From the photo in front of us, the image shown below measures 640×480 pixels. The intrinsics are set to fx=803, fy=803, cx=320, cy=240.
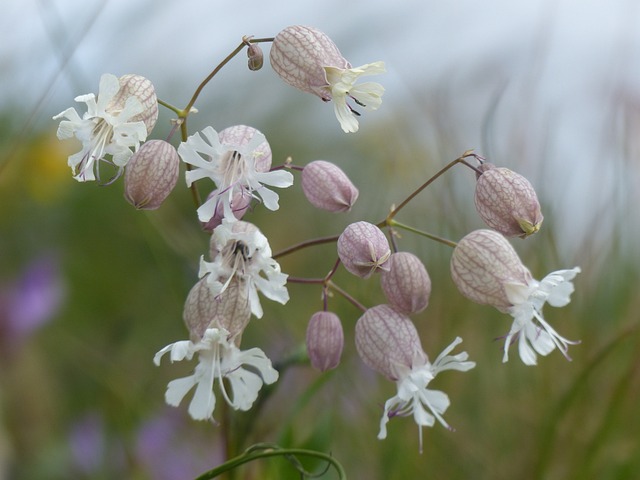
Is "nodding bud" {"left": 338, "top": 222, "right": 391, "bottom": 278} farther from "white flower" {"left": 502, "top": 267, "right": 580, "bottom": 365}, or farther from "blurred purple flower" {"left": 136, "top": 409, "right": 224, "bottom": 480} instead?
"blurred purple flower" {"left": 136, "top": 409, "right": 224, "bottom": 480}

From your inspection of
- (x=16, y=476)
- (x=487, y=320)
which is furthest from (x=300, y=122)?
(x=16, y=476)

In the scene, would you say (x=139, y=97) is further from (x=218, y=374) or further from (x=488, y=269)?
(x=488, y=269)

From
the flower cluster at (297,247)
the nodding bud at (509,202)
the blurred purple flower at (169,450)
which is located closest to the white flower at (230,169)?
the flower cluster at (297,247)

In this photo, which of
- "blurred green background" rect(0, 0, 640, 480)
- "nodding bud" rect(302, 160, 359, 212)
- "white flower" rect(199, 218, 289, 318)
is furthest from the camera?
"blurred green background" rect(0, 0, 640, 480)

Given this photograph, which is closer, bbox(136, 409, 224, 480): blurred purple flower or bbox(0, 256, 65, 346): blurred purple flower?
bbox(136, 409, 224, 480): blurred purple flower

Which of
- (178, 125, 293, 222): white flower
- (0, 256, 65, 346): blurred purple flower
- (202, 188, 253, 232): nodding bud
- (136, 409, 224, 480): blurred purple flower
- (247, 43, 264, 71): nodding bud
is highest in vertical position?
(247, 43, 264, 71): nodding bud

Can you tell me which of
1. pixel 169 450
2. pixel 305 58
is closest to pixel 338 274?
pixel 169 450

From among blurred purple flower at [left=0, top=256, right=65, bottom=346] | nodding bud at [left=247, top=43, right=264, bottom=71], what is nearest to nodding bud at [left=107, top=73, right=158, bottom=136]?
nodding bud at [left=247, top=43, right=264, bottom=71]

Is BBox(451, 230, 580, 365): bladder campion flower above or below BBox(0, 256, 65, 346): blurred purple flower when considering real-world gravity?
above
